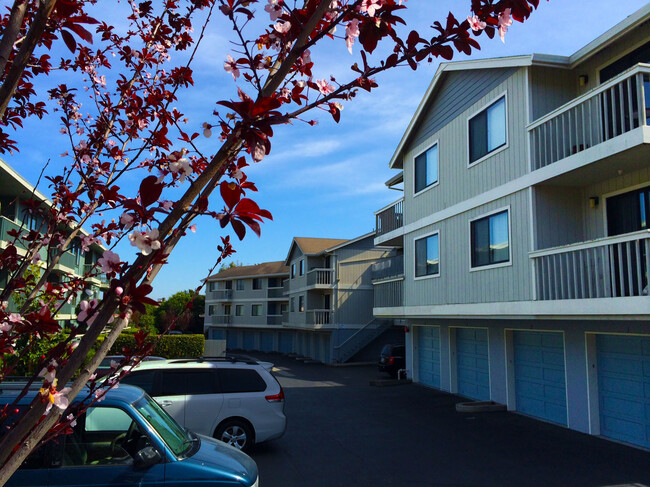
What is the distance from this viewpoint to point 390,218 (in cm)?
2161

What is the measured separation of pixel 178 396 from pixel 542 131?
32.1ft

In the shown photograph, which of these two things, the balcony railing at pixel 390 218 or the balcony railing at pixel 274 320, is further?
the balcony railing at pixel 274 320

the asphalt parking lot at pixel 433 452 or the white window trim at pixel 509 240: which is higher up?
the white window trim at pixel 509 240

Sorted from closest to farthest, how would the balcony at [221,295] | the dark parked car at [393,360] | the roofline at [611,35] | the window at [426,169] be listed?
1. the roofline at [611,35]
2. the window at [426,169]
3. the dark parked car at [393,360]
4. the balcony at [221,295]

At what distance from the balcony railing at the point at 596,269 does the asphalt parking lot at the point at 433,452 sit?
3126mm

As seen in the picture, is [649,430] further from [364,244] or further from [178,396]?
[364,244]

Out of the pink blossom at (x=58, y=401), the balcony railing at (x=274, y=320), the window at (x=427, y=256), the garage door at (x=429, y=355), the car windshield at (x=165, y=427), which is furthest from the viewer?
the balcony railing at (x=274, y=320)

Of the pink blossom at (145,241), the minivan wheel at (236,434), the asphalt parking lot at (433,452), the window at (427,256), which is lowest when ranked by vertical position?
the asphalt parking lot at (433,452)

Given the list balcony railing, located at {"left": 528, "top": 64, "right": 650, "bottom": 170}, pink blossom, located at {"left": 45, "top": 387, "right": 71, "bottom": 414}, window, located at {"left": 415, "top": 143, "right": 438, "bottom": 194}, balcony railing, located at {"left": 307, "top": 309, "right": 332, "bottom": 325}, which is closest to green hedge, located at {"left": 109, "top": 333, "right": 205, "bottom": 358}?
balcony railing, located at {"left": 307, "top": 309, "right": 332, "bottom": 325}

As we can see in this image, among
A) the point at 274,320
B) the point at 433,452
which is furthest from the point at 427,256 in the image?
the point at 274,320

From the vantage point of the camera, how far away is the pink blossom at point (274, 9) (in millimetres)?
2240

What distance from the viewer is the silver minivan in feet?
32.9

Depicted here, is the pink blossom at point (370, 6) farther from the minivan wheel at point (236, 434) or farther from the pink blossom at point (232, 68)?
the minivan wheel at point (236, 434)

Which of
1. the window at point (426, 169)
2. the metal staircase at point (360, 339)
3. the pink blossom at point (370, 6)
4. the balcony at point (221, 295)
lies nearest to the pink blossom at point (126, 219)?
the pink blossom at point (370, 6)
